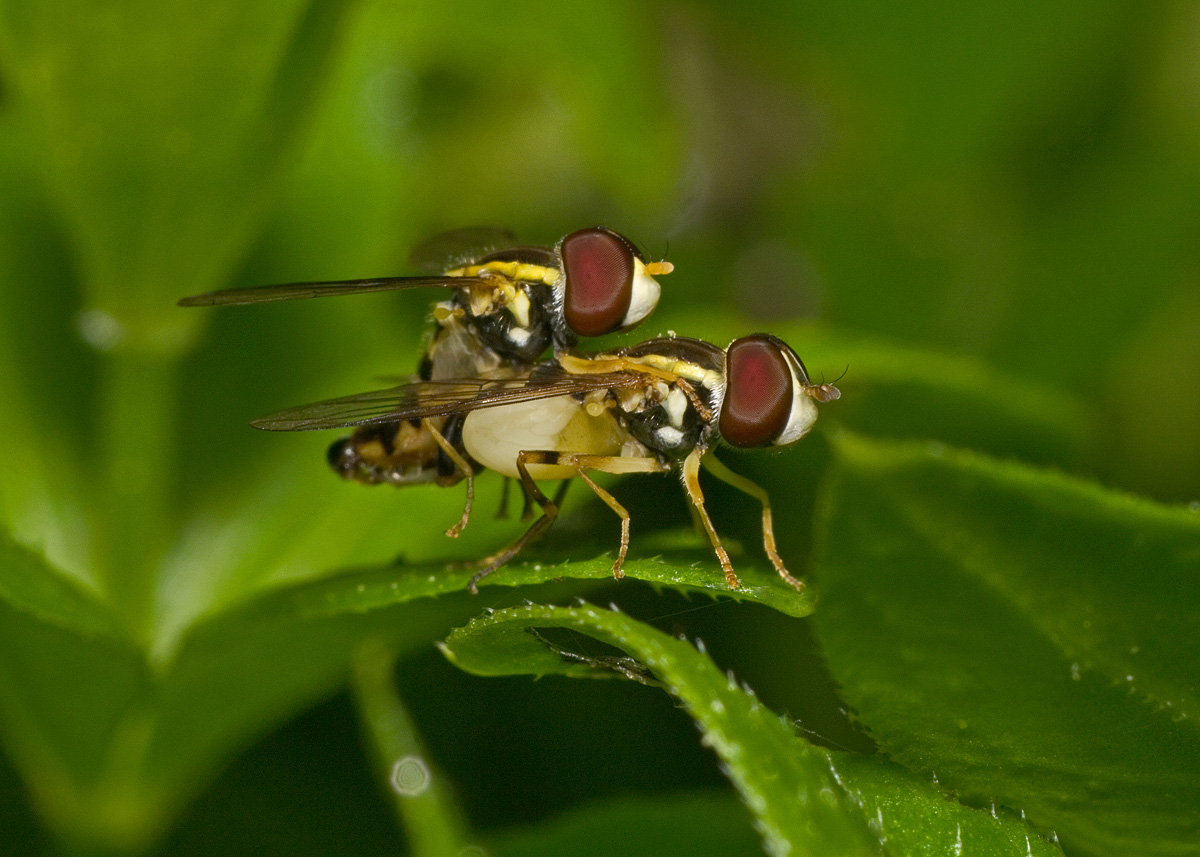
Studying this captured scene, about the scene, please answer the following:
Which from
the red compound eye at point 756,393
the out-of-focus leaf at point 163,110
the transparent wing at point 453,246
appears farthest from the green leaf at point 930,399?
the out-of-focus leaf at point 163,110

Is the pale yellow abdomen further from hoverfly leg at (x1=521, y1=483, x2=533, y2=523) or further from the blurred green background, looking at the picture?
the blurred green background

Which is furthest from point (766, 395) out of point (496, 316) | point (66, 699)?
point (66, 699)

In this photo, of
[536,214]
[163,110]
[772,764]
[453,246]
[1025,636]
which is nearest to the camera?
[772,764]

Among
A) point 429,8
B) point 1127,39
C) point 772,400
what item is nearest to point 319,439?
point 772,400

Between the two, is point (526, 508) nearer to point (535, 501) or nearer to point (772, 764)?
point (535, 501)

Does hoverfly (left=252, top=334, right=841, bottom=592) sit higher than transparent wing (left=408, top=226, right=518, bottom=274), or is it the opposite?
transparent wing (left=408, top=226, right=518, bottom=274)

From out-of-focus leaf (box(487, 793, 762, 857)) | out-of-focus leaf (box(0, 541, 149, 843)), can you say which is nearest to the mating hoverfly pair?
out-of-focus leaf (box(487, 793, 762, 857))

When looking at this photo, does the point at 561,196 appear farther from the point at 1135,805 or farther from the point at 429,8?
the point at 1135,805
